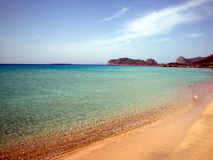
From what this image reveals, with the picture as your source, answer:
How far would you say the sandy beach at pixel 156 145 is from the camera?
482 centimetres

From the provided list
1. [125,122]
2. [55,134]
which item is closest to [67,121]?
[55,134]

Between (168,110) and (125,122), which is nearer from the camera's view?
(125,122)

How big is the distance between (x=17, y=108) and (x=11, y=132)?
4729 millimetres

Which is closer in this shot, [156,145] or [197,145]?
[197,145]

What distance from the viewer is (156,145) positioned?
550 centimetres

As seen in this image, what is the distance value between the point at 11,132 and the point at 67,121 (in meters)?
2.77

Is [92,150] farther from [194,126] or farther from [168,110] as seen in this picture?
[168,110]

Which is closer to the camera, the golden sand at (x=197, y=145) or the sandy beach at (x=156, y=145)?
the golden sand at (x=197, y=145)

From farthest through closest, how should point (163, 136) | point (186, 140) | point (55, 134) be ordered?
point (55, 134) → point (163, 136) → point (186, 140)

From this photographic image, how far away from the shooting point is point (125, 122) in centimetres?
856

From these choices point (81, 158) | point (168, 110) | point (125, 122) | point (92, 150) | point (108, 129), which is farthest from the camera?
point (168, 110)

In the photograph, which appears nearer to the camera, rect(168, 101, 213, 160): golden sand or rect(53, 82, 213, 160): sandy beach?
rect(168, 101, 213, 160): golden sand

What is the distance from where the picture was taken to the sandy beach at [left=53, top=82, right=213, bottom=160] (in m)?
4.82

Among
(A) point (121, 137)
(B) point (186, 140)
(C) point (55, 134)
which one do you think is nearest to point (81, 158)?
(A) point (121, 137)
